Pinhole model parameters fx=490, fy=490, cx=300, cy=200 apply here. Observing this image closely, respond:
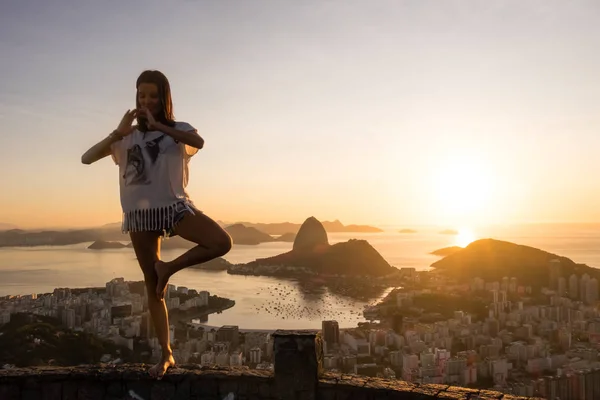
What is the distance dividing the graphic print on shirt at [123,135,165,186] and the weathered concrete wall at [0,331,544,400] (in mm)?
967

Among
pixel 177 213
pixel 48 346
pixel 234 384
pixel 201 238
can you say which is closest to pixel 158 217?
pixel 177 213

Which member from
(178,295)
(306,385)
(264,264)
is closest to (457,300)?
(178,295)

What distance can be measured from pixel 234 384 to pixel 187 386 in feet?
0.72

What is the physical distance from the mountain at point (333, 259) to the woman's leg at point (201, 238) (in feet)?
167

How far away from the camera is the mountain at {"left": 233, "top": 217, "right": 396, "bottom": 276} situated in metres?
54.0

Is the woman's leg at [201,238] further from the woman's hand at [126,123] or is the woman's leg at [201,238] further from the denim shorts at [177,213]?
the woman's hand at [126,123]

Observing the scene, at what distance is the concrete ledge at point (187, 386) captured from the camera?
224 centimetres

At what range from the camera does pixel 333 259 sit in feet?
186

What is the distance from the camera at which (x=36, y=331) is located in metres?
13.1

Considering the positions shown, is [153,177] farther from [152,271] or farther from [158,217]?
[152,271]

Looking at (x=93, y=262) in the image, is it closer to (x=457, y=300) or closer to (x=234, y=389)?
(x=457, y=300)

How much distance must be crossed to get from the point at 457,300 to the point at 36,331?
22561 mm

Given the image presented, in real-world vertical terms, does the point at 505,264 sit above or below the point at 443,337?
above

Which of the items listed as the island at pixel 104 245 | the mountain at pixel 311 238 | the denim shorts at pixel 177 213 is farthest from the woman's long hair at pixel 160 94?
the island at pixel 104 245
